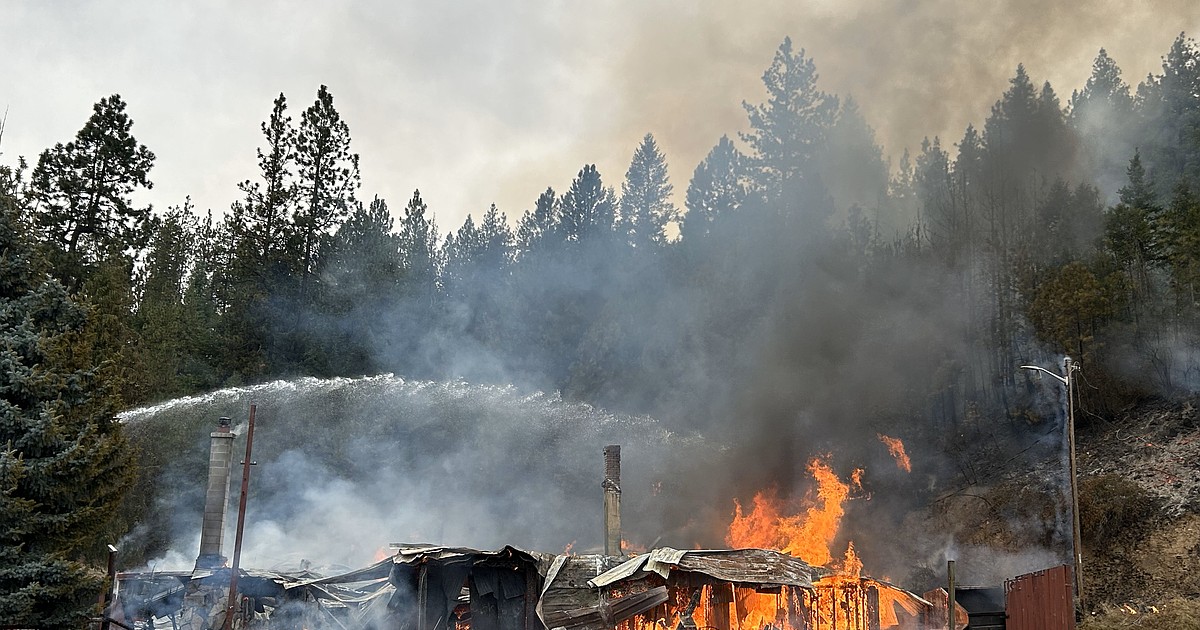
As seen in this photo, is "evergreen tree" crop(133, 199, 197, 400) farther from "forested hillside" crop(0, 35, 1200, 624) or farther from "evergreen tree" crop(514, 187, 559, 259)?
"evergreen tree" crop(514, 187, 559, 259)

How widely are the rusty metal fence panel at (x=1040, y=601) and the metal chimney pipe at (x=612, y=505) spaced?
397 inches

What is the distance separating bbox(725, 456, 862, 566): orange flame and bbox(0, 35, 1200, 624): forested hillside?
129 centimetres

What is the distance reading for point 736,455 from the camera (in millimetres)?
34812

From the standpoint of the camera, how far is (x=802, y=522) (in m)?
30.4

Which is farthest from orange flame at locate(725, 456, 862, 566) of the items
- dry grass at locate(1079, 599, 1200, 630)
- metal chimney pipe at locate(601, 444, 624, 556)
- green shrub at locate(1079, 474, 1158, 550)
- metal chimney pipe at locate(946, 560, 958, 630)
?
metal chimney pipe at locate(946, 560, 958, 630)

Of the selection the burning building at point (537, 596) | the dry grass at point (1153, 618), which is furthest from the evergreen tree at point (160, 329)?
the dry grass at point (1153, 618)

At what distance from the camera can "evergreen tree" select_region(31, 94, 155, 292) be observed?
3350 centimetres

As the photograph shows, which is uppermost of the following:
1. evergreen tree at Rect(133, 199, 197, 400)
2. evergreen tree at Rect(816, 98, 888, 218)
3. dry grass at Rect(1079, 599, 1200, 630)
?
evergreen tree at Rect(816, 98, 888, 218)

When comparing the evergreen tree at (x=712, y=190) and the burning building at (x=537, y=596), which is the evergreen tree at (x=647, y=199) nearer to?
the evergreen tree at (x=712, y=190)

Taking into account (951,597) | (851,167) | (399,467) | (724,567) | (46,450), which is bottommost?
(951,597)

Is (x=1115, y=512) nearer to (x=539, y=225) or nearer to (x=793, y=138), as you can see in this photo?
(x=793, y=138)

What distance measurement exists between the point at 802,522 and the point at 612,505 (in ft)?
33.9

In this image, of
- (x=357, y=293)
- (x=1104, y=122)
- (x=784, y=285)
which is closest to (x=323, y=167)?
(x=357, y=293)

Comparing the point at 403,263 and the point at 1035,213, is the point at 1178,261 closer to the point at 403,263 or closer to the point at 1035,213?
the point at 1035,213
